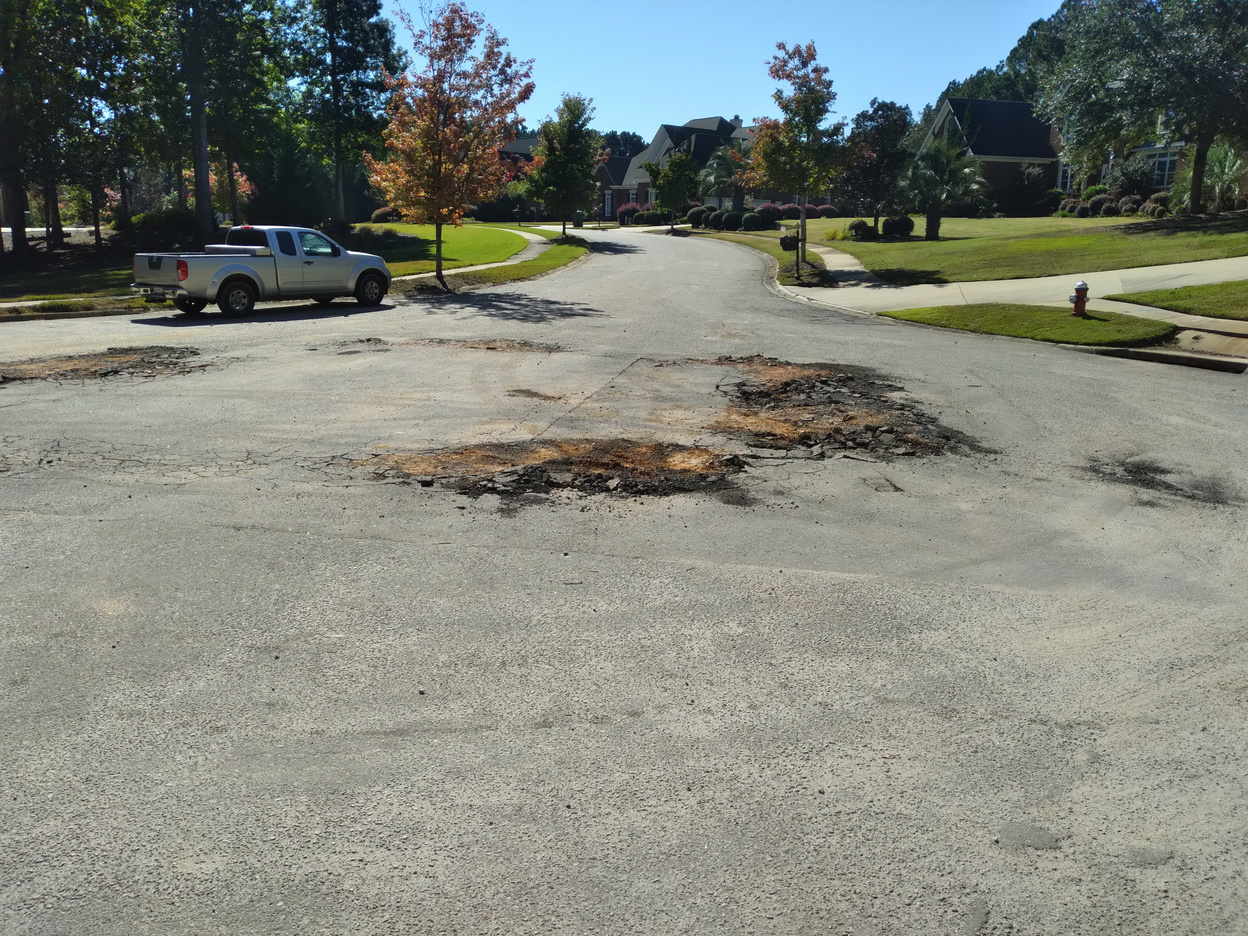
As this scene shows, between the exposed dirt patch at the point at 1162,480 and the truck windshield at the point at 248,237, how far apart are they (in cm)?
1780

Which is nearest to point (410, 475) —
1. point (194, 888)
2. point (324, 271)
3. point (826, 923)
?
point (194, 888)

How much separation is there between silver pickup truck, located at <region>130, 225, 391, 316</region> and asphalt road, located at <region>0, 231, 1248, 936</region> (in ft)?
34.4

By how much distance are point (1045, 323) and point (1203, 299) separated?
3776mm

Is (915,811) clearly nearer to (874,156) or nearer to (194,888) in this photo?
(194,888)

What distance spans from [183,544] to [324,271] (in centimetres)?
1637

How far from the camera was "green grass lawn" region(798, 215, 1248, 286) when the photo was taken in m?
27.0

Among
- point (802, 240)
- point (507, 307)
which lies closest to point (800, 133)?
point (802, 240)

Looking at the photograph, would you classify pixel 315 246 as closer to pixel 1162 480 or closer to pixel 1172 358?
pixel 1172 358

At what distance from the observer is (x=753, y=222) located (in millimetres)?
56688

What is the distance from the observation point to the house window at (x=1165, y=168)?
162 feet

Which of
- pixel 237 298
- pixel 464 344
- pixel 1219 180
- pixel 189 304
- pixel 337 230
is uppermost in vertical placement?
pixel 1219 180

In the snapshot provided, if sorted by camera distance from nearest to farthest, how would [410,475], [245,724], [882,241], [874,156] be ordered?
[245,724] < [410,475] < [882,241] < [874,156]

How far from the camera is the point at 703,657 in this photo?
5281 mm

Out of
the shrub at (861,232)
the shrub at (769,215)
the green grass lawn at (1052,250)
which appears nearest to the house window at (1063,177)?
the shrub at (769,215)
